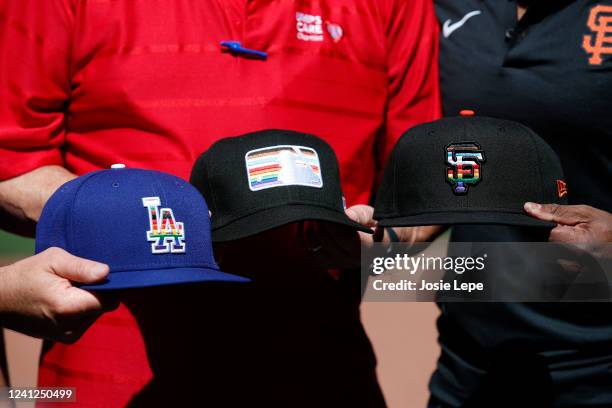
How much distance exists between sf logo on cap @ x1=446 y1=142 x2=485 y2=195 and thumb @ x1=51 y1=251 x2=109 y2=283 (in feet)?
3.19

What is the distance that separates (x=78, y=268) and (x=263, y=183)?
543mm

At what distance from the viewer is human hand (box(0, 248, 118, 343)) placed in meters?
1.74

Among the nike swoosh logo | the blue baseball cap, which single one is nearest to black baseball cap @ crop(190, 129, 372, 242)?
the blue baseball cap

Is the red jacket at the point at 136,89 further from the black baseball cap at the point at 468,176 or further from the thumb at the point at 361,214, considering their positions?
the black baseball cap at the point at 468,176

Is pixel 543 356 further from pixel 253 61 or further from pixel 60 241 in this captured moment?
pixel 60 241

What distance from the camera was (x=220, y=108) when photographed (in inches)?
88.2

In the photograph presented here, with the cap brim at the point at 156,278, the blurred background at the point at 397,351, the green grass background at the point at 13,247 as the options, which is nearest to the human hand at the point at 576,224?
the cap brim at the point at 156,278

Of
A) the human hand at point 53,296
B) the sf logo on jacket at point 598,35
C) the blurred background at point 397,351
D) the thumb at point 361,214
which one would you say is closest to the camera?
the human hand at point 53,296

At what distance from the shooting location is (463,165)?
219cm

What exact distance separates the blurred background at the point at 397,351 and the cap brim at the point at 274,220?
3.72 m

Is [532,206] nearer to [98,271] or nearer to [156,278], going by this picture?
[156,278]

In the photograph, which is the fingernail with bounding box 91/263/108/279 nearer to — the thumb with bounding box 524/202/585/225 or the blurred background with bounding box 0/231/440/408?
the thumb with bounding box 524/202/585/225

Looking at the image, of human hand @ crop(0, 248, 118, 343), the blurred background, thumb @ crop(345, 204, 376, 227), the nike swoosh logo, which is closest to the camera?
human hand @ crop(0, 248, 118, 343)

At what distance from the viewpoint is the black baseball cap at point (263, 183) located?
203cm
